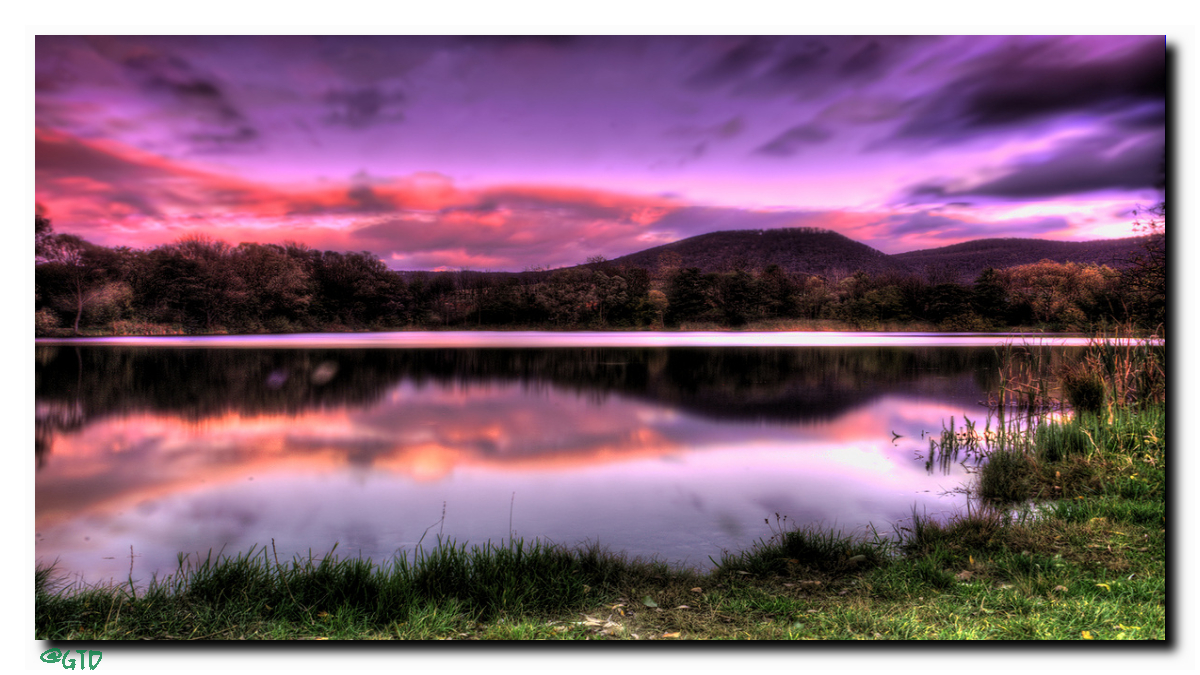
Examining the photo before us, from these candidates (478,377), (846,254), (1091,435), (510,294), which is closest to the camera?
(1091,435)

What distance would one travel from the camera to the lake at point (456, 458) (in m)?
6.55

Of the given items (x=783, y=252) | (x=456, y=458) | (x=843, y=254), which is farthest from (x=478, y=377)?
(x=843, y=254)

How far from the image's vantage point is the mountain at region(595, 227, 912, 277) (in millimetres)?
14477

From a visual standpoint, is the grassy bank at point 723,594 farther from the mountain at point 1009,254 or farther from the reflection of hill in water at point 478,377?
the reflection of hill in water at point 478,377

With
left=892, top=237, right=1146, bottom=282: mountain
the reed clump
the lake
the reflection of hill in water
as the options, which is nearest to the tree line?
left=892, top=237, right=1146, bottom=282: mountain

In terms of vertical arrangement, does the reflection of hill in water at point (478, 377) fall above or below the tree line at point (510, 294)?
below

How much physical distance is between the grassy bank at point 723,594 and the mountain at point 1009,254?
5.13 meters

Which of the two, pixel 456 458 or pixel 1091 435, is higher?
pixel 1091 435

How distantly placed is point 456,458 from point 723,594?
625 cm

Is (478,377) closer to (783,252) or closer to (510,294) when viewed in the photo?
(510,294)

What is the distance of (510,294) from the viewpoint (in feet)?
83.9

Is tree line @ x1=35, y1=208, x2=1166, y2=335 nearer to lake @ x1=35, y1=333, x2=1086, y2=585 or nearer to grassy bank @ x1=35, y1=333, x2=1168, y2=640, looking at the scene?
lake @ x1=35, y1=333, x2=1086, y2=585

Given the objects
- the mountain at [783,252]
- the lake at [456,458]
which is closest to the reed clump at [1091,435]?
the lake at [456,458]

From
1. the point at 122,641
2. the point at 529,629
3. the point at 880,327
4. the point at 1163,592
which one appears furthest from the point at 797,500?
the point at 880,327
